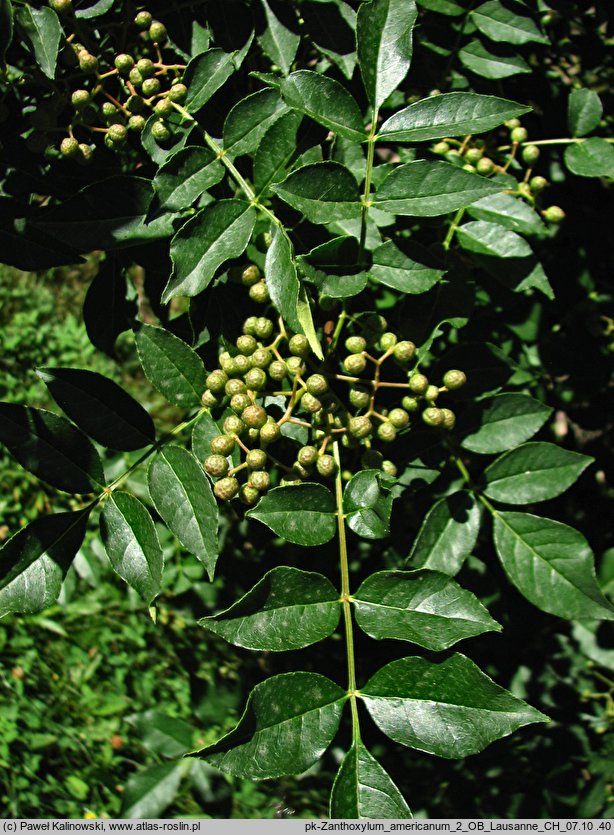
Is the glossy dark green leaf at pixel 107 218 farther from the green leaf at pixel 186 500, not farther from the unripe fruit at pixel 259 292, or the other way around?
the green leaf at pixel 186 500

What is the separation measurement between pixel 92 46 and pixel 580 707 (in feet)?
8.80

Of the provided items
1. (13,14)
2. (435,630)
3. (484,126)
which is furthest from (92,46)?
(435,630)

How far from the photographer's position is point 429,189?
1410 millimetres

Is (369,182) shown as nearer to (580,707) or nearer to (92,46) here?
(92,46)

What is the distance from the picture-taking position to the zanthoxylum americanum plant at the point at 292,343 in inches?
53.7

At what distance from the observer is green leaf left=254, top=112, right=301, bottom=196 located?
4.63 feet

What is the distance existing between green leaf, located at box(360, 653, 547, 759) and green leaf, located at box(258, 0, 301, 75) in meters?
1.30

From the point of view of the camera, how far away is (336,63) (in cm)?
156

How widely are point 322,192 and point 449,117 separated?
0.30 meters

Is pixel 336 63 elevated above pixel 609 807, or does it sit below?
above

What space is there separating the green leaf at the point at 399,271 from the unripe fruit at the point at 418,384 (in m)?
0.20

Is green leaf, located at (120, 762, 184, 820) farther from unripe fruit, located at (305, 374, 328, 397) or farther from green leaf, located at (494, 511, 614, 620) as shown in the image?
unripe fruit, located at (305, 374, 328, 397)

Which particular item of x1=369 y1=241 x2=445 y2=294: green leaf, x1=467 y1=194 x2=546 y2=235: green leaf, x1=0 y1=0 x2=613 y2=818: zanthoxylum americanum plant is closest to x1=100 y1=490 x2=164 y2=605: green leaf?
x1=0 y1=0 x2=613 y2=818: zanthoxylum americanum plant

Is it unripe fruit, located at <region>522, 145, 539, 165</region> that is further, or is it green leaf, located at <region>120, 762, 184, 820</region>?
green leaf, located at <region>120, 762, 184, 820</region>
